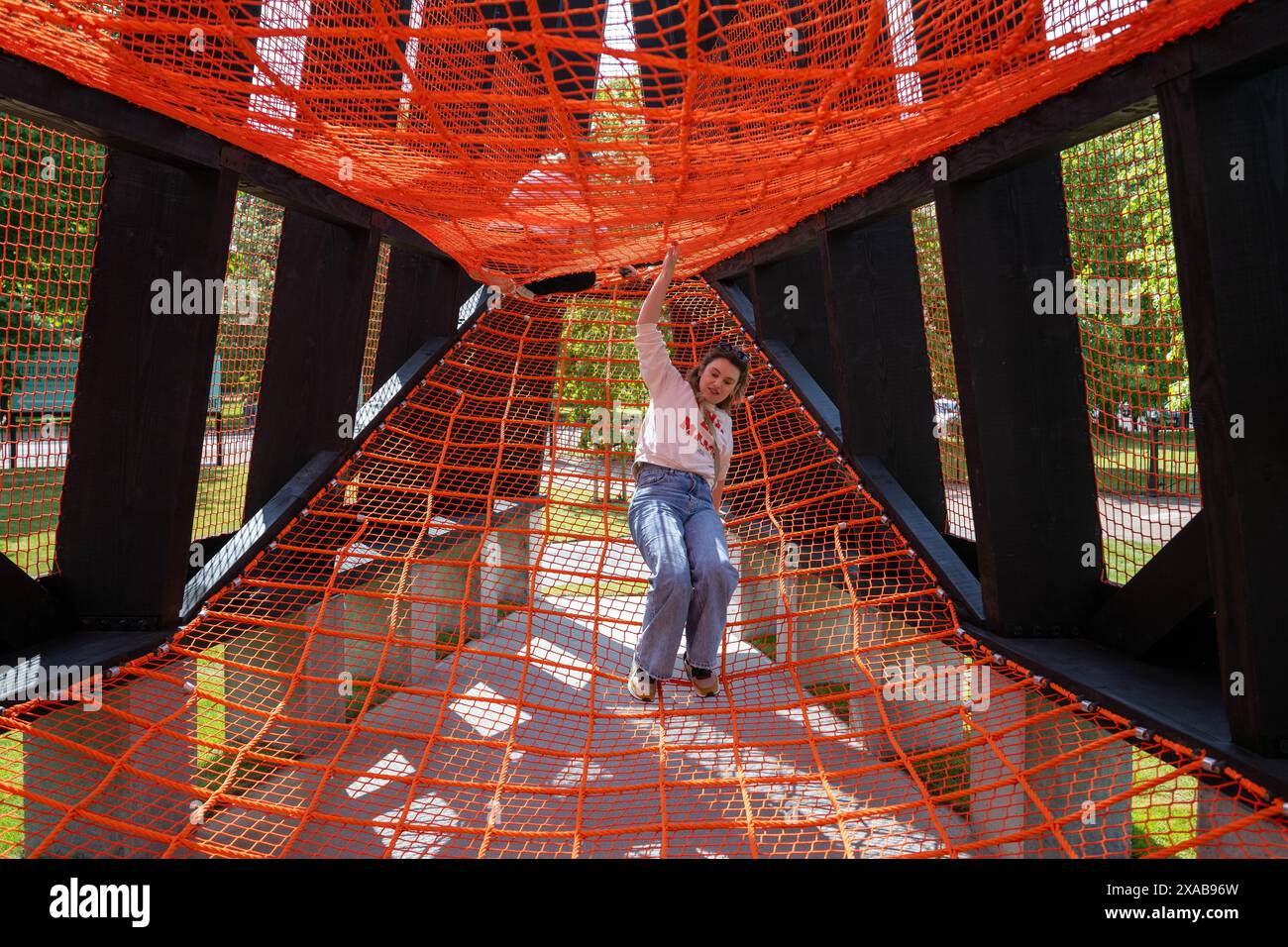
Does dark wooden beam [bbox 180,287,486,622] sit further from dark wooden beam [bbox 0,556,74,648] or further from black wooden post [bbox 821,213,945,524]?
black wooden post [bbox 821,213,945,524]

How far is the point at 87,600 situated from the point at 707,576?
1.78 meters

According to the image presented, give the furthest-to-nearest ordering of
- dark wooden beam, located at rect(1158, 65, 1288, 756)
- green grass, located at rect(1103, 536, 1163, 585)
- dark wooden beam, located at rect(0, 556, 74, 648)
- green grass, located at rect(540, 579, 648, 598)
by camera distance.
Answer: green grass, located at rect(540, 579, 648, 598), green grass, located at rect(1103, 536, 1163, 585), dark wooden beam, located at rect(0, 556, 74, 648), dark wooden beam, located at rect(1158, 65, 1288, 756)

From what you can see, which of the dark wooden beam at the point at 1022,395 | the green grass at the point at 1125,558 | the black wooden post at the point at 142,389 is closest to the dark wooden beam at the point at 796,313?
the green grass at the point at 1125,558

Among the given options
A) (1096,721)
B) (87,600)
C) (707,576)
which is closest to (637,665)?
(707,576)

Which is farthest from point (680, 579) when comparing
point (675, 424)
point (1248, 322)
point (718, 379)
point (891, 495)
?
point (1248, 322)

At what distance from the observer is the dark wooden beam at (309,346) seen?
3.18m

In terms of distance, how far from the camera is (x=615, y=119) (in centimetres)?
206

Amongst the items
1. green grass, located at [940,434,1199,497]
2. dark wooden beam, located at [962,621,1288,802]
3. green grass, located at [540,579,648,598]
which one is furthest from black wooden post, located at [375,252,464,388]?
dark wooden beam, located at [962,621,1288,802]

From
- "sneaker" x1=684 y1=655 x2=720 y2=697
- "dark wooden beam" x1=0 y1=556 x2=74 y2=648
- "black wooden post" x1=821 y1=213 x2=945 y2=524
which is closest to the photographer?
"dark wooden beam" x1=0 y1=556 x2=74 y2=648

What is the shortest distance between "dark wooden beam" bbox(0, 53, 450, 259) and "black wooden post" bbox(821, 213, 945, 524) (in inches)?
72.2

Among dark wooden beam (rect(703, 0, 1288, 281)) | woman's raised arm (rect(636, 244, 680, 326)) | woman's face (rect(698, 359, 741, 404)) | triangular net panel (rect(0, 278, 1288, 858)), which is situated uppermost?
dark wooden beam (rect(703, 0, 1288, 281))

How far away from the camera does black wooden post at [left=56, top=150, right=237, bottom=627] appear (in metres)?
2.36

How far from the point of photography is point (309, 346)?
319 centimetres
